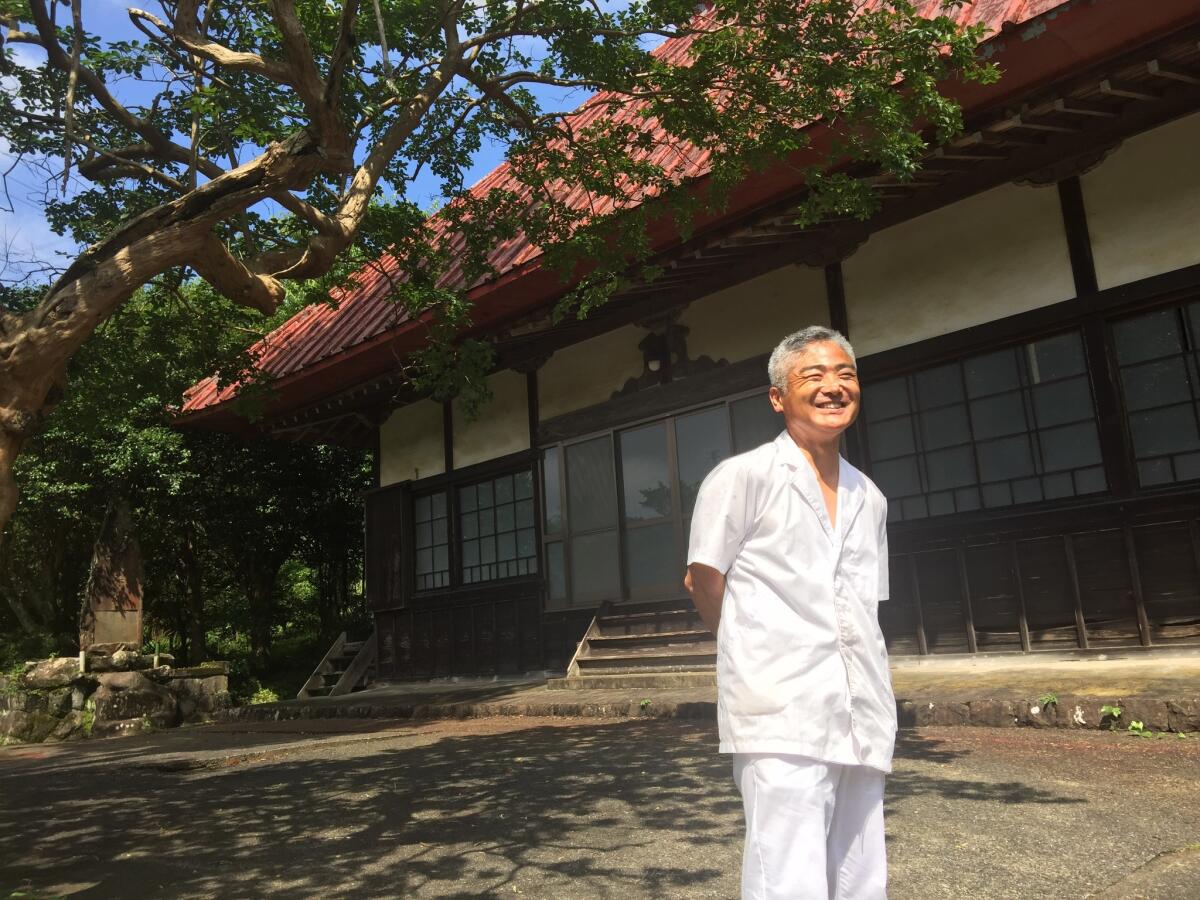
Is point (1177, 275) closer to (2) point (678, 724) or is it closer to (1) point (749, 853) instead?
(2) point (678, 724)

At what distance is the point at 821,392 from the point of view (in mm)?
2107

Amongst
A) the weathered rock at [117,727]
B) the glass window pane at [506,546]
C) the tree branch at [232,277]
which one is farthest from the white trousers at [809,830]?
the weathered rock at [117,727]

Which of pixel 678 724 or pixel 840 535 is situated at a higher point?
pixel 840 535

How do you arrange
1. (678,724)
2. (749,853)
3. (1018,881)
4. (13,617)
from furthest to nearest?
1. (13,617)
2. (678,724)
3. (1018,881)
4. (749,853)

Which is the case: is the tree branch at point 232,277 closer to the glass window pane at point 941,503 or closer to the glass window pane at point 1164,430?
the glass window pane at point 941,503

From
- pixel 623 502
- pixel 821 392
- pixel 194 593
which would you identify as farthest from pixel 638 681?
pixel 194 593

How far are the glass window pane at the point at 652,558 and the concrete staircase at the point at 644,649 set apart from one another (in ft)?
0.81

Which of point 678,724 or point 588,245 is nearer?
point 588,245

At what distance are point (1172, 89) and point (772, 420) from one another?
370cm

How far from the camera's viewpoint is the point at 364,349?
9.39m

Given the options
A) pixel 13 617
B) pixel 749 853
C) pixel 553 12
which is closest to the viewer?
pixel 749 853

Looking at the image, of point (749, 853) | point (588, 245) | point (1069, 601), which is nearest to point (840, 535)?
point (749, 853)

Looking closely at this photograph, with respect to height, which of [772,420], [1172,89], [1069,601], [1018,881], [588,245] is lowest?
[1018,881]

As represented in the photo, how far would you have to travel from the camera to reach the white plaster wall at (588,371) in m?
9.52
